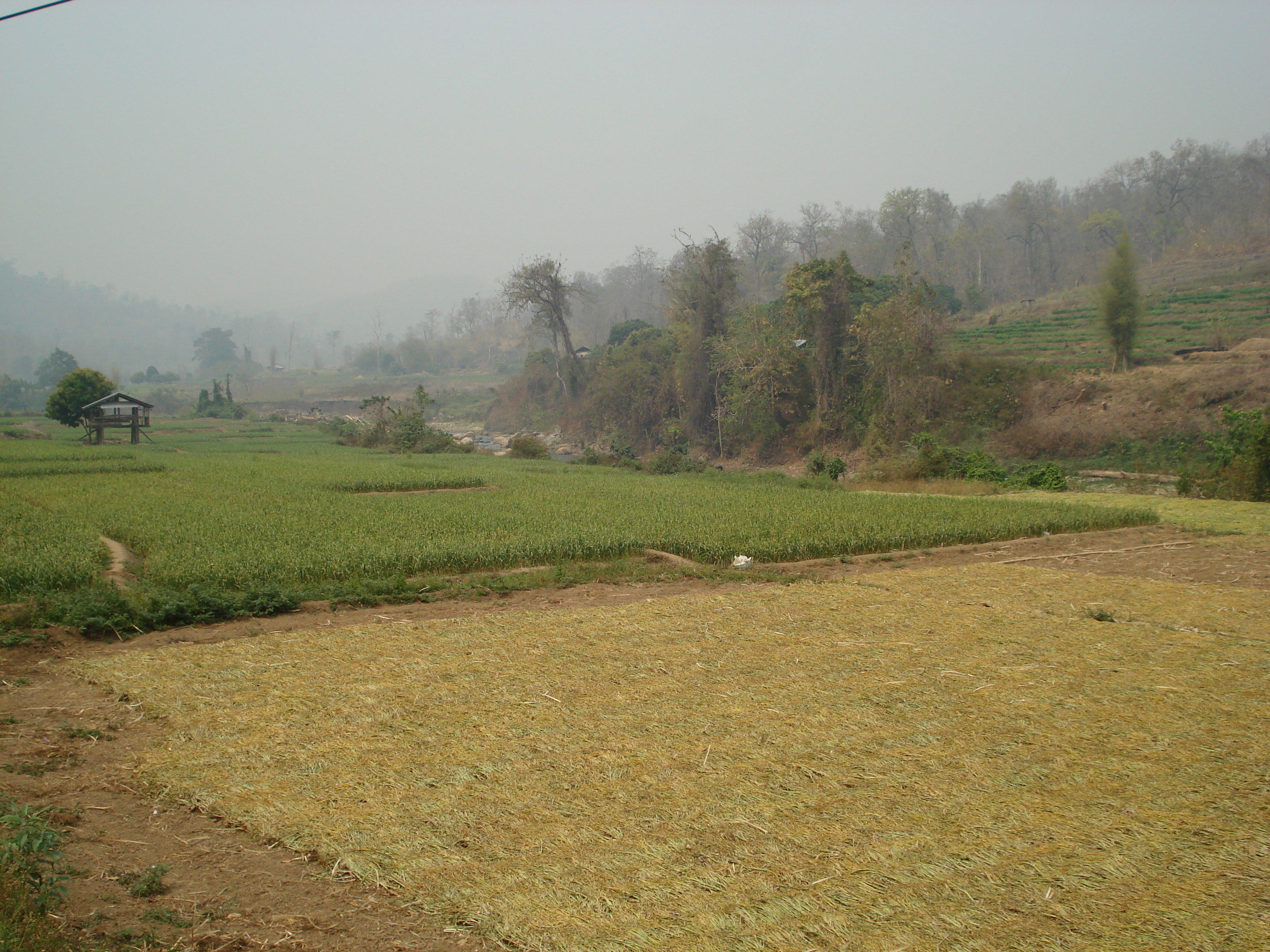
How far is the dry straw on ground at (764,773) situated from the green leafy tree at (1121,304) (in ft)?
80.5

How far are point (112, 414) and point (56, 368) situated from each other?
62139 mm

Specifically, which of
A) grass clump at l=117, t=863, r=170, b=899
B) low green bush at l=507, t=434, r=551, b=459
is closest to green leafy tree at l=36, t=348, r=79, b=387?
low green bush at l=507, t=434, r=551, b=459

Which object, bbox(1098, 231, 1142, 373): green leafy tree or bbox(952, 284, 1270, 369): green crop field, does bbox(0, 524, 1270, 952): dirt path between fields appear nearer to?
bbox(1098, 231, 1142, 373): green leafy tree

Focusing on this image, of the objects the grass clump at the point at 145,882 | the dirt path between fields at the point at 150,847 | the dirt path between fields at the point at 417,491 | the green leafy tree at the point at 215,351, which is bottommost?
the dirt path between fields at the point at 150,847

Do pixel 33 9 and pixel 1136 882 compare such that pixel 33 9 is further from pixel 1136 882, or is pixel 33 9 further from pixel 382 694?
pixel 1136 882

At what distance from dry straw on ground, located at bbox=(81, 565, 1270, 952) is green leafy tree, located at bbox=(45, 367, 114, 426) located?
4248cm

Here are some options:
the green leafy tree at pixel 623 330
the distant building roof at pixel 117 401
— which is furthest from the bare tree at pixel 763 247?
the distant building roof at pixel 117 401

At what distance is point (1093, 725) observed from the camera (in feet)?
17.5

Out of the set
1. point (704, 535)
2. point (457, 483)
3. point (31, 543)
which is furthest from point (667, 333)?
point (31, 543)

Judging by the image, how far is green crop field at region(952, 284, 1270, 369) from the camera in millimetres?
30703

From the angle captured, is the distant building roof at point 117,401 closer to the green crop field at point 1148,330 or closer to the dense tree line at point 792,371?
the dense tree line at point 792,371

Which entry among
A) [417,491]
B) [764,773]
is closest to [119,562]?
[417,491]

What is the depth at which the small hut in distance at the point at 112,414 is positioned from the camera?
36.1m

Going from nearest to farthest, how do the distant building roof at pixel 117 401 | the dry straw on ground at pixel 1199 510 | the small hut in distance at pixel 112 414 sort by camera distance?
the dry straw on ground at pixel 1199 510 < the distant building roof at pixel 117 401 < the small hut in distance at pixel 112 414
